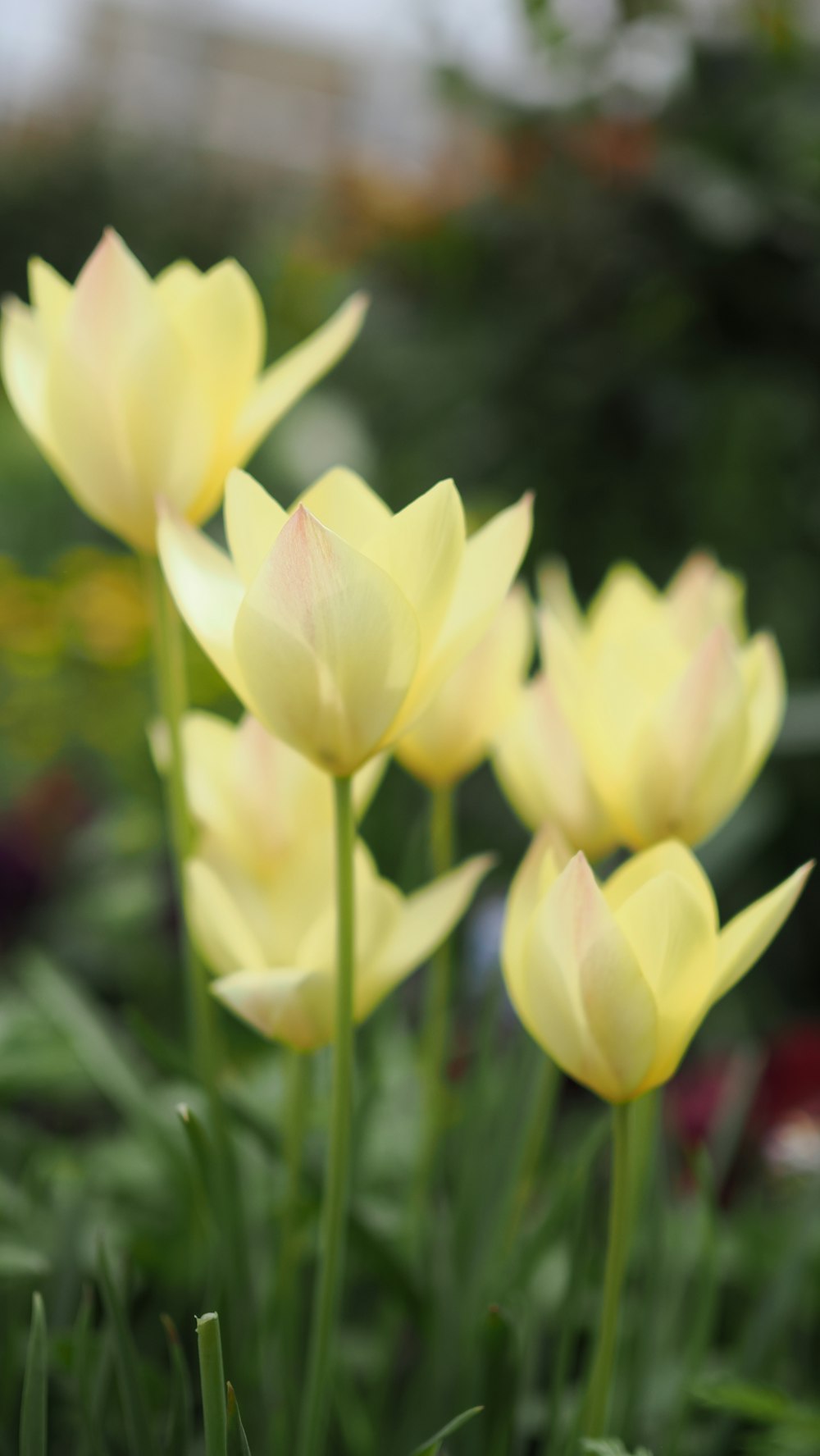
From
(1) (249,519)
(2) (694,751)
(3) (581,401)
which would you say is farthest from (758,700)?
(3) (581,401)

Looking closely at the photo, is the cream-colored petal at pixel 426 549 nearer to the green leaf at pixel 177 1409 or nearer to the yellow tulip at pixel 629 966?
the yellow tulip at pixel 629 966

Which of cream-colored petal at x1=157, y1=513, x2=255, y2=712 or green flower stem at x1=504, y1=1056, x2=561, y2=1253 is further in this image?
green flower stem at x1=504, y1=1056, x2=561, y2=1253

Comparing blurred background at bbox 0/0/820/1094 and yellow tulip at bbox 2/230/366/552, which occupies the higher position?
blurred background at bbox 0/0/820/1094

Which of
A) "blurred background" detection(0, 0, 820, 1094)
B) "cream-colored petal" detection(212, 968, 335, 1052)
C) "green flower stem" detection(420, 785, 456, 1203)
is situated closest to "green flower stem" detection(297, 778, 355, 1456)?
"cream-colored petal" detection(212, 968, 335, 1052)

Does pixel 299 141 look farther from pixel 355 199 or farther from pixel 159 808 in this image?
pixel 159 808

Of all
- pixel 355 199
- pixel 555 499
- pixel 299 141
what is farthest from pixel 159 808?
pixel 299 141

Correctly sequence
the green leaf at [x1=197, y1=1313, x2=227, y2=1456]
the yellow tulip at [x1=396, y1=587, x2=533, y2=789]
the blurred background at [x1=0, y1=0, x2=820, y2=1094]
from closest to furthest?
the green leaf at [x1=197, y1=1313, x2=227, y2=1456] → the yellow tulip at [x1=396, y1=587, x2=533, y2=789] → the blurred background at [x1=0, y1=0, x2=820, y2=1094]

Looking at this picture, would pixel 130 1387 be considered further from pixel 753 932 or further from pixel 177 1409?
pixel 753 932

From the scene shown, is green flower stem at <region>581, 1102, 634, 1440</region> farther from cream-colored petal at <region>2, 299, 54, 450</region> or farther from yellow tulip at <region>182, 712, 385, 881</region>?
cream-colored petal at <region>2, 299, 54, 450</region>
